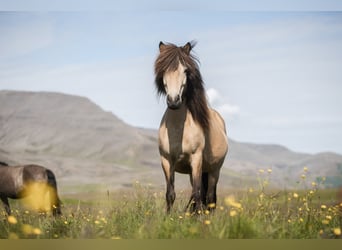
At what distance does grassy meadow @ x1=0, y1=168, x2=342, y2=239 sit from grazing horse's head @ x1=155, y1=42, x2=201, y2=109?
155cm

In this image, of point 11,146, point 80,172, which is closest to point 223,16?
point 11,146

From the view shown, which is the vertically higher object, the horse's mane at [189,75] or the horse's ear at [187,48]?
the horse's ear at [187,48]

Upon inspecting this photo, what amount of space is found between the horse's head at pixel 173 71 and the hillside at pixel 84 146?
28.0 metres

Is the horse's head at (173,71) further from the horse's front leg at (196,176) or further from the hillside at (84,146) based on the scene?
the hillside at (84,146)

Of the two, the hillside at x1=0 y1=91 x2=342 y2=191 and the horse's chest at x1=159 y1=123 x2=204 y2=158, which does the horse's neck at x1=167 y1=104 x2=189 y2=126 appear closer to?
the horse's chest at x1=159 y1=123 x2=204 y2=158

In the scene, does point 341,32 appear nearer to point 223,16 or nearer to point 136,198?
point 223,16

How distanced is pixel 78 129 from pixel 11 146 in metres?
27.6

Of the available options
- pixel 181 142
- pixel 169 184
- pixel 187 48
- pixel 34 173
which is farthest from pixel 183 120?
pixel 34 173

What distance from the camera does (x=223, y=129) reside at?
9.40m

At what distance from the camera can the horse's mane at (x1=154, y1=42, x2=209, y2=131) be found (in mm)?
6992

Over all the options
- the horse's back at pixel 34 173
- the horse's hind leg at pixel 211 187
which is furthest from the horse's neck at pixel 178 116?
the horse's back at pixel 34 173

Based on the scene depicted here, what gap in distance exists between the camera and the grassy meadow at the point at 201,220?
16.3ft

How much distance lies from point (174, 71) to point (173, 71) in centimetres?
2

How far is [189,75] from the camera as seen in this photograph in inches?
283
